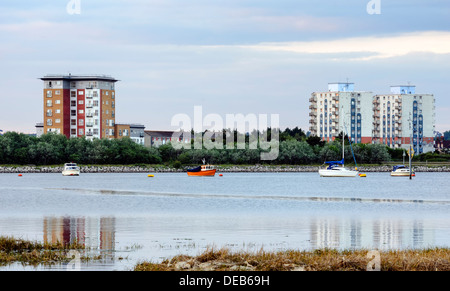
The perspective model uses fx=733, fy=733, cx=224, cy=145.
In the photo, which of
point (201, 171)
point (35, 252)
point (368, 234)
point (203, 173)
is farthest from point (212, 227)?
point (201, 171)

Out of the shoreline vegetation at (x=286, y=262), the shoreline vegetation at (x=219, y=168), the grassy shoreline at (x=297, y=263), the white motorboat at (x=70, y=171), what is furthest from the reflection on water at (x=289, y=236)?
the shoreline vegetation at (x=219, y=168)

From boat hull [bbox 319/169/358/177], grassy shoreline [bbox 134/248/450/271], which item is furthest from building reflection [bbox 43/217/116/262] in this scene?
boat hull [bbox 319/169/358/177]

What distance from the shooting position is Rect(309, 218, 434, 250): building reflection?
2803 centimetres

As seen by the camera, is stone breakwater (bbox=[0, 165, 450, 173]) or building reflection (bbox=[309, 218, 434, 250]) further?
stone breakwater (bbox=[0, 165, 450, 173])

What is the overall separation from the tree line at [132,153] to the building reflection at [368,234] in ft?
413

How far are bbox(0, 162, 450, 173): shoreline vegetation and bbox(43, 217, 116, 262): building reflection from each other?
127 metres

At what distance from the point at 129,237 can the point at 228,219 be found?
41.7 feet

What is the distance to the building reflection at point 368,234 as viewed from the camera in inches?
1104

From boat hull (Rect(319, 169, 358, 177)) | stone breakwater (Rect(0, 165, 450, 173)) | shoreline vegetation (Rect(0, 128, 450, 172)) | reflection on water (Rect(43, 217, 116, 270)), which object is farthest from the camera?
shoreline vegetation (Rect(0, 128, 450, 172))

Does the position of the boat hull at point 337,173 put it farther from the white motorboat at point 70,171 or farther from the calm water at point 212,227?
the calm water at point 212,227

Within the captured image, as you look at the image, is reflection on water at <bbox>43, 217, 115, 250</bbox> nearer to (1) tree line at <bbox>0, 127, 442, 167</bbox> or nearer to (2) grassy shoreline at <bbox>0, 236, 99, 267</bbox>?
(2) grassy shoreline at <bbox>0, 236, 99, 267</bbox>
